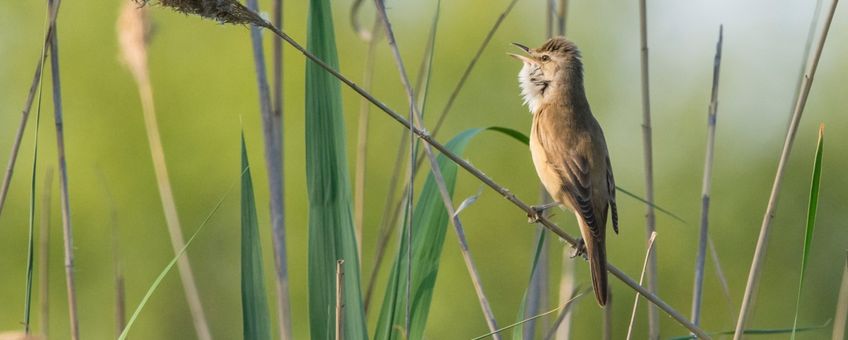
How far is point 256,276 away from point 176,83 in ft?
42.4

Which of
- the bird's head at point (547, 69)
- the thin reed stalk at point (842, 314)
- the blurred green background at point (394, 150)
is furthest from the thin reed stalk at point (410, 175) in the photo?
the blurred green background at point (394, 150)

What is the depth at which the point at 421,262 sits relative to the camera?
115 inches

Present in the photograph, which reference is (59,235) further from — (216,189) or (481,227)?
(481,227)

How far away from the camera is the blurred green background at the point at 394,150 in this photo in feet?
47.2

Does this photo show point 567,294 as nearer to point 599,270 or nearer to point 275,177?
point 599,270

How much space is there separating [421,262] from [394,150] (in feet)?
39.4

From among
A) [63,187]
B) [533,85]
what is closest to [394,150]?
[533,85]

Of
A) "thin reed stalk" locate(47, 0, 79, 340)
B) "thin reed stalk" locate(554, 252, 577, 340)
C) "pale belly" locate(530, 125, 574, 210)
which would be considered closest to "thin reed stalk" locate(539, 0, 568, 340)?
"thin reed stalk" locate(554, 252, 577, 340)

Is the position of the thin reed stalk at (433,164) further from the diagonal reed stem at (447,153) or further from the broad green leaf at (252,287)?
the broad green leaf at (252,287)

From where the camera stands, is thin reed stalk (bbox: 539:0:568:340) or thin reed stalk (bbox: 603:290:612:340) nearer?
thin reed stalk (bbox: 603:290:612:340)

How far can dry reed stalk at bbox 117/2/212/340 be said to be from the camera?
3564 mm

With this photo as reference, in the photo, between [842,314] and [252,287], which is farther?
[842,314]

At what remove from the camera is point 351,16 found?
11.6 feet

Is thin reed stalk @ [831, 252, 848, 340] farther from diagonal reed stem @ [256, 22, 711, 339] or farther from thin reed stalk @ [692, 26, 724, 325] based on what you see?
diagonal reed stem @ [256, 22, 711, 339]
